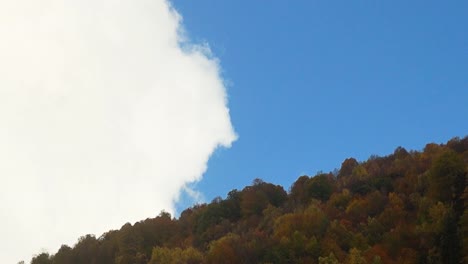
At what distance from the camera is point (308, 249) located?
294 ft

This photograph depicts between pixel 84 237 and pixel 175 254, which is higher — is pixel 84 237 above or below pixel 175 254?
above

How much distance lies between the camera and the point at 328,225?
9669 centimetres

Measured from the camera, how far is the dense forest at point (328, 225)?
3178 inches

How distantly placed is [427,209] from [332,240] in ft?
49.2

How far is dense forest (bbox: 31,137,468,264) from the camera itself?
80.7 meters

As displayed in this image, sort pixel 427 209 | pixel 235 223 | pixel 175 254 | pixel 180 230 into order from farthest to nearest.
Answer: pixel 180 230, pixel 235 223, pixel 175 254, pixel 427 209

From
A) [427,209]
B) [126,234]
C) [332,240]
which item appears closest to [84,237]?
[126,234]

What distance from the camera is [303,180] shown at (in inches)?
5507

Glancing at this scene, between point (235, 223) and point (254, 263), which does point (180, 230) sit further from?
point (254, 263)

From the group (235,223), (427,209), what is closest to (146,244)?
(235,223)

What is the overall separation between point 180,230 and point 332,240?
180 feet

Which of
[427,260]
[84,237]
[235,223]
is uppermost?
[84,237]

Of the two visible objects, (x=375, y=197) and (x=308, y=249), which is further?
(x=375, y=197)

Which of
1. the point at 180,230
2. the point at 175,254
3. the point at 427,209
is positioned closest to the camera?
the point at 427,209
